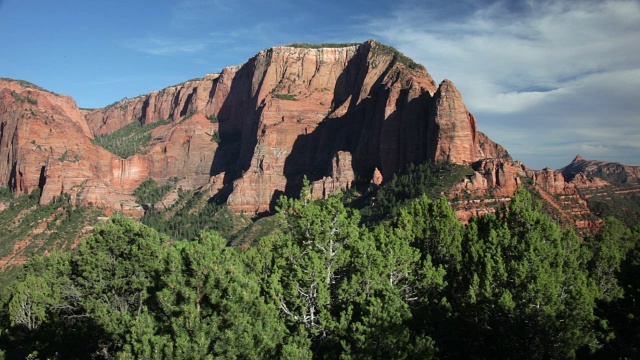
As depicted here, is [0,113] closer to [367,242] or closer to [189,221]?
[189,221]

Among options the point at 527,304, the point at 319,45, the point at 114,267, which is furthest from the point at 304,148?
the point at 527,304

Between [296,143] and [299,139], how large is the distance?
1.83 metres

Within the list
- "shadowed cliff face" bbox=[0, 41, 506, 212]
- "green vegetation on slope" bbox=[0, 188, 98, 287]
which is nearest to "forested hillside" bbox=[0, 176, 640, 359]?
"shadowed cliff face" bbox=[0, 41, 506, 212]

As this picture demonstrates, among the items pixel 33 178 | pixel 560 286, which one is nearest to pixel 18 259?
pixel 33 178

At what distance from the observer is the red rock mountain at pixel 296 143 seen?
100688 mm

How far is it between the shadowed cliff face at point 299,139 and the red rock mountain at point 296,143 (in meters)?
0.35

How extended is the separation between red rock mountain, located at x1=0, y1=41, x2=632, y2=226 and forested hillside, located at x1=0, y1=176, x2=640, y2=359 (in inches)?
2181

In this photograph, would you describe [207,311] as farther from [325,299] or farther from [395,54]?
[395,54]

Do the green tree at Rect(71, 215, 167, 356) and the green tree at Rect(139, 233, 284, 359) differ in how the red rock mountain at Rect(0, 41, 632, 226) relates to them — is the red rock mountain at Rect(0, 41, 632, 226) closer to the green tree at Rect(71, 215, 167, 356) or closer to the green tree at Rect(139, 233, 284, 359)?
the green tree at Rect(71, 215, 167, 356)

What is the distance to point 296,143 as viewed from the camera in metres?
155

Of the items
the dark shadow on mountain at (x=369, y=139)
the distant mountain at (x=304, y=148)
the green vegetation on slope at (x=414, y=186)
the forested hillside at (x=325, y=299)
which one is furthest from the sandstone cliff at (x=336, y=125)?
the forested hillside at (x=325, y=299)

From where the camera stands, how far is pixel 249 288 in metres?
22.0

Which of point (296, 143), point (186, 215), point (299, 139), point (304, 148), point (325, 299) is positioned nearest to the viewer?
point (325, 299)

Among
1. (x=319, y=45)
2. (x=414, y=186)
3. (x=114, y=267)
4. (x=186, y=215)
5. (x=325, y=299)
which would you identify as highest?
(x=319, y=45)
